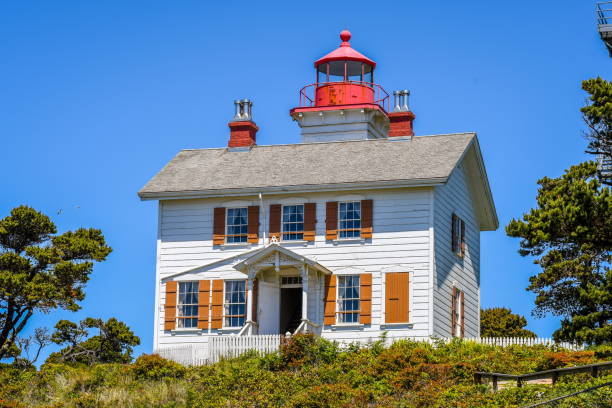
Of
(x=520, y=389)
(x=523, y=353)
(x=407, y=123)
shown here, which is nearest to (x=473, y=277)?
(x=407, y=123)

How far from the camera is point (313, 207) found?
35.4m

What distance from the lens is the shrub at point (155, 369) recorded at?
1254 inches

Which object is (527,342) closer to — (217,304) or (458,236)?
(458,236)

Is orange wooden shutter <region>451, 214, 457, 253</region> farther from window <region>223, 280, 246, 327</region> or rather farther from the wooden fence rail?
the wooden fence rail

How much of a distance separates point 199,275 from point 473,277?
8904mm

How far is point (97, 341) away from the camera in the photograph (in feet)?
124

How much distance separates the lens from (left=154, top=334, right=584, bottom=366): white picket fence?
32.5 metres

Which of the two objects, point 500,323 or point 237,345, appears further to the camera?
point 500,323

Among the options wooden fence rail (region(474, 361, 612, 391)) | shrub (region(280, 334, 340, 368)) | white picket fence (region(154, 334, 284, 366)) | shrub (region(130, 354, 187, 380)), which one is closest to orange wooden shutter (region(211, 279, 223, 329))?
white picket fence (region(154, 334, 284, 366))

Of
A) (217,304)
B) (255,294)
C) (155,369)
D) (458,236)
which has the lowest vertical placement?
(155,369)

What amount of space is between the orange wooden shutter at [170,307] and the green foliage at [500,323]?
460 inches

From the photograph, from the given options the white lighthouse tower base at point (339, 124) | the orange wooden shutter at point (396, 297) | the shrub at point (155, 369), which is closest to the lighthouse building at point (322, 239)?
the orange wooden shutter at point (396, 297)

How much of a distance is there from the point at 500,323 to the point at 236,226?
37.2 ft

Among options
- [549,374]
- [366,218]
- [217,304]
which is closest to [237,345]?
[217,304]
